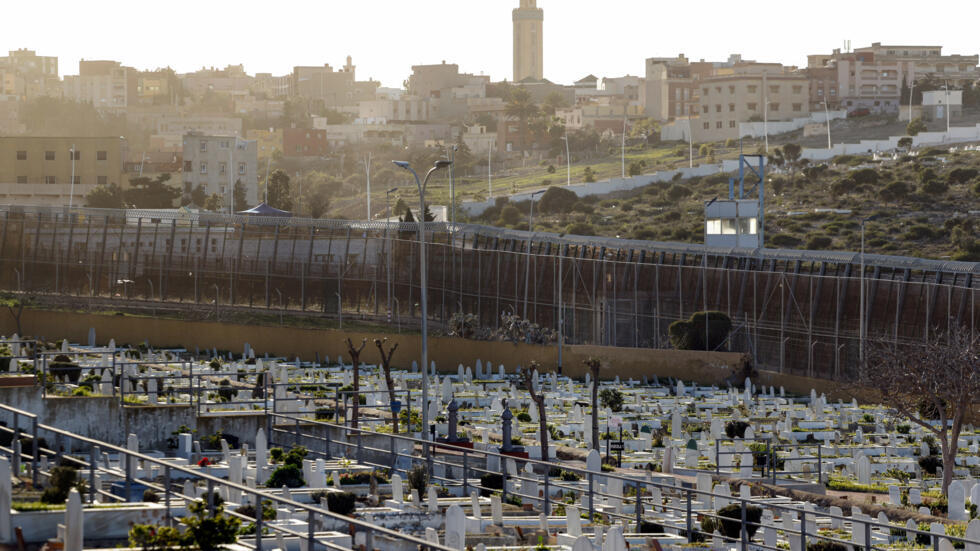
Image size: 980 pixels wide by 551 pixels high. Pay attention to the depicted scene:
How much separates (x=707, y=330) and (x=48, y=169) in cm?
6360

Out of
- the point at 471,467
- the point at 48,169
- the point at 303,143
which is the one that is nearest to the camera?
the point at 471,467

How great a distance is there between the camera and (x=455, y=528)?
62.2ft

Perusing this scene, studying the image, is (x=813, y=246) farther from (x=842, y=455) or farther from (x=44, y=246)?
(x=842, y=455)

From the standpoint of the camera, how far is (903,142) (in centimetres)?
10688

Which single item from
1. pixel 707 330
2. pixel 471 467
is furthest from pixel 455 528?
pixel 707 330

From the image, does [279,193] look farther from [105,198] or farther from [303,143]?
[303,143]

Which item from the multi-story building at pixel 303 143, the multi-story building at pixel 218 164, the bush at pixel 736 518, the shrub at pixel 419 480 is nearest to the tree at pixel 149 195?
the multi-story building at pixel 218 164

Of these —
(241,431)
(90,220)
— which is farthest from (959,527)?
(90,220)

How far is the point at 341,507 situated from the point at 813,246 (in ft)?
190

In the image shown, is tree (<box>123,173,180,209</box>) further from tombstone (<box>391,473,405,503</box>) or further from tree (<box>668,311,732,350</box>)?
tombstone (<box>391,473,405,503</box>)

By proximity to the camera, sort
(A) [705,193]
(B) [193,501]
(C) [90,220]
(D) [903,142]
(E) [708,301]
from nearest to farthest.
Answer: (B) [193,501] → (E) [708,301] → (C) [90,220] → (A) [705,193] → (D) [903,142]

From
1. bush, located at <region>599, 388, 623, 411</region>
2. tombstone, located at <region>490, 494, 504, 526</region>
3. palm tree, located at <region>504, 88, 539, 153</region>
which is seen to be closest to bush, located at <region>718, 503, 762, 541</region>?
tombstone, located at <region>490, 494, 504, 526</region>

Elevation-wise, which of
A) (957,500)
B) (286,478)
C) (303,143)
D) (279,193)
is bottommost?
(957,500)

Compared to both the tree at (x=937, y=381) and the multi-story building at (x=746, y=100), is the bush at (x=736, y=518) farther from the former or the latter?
the multi-story building at (x=746, y=100)
